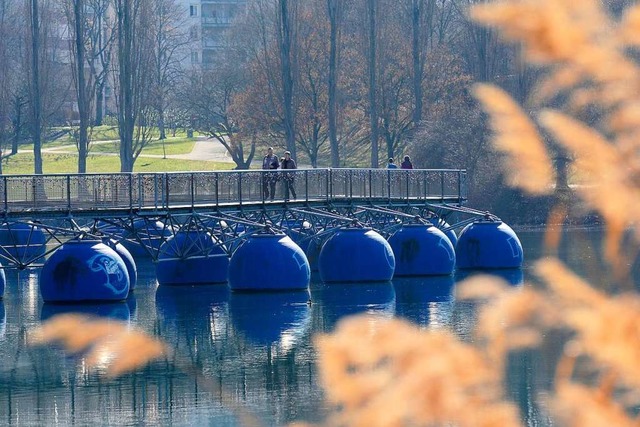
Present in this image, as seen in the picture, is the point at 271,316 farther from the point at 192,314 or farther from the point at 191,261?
the point at 191,261

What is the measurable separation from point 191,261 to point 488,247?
8.95 metres

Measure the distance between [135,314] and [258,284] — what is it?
14.3 feet

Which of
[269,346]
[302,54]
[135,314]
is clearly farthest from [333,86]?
[269,346]

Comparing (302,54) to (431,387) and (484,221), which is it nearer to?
(484,221)

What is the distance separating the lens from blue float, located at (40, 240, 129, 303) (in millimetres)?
27547

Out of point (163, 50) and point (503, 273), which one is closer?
point (503, 273)

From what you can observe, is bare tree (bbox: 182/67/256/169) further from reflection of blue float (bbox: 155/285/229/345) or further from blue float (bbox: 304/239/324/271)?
reflection of blue float (bbox: 155/285/229/345)

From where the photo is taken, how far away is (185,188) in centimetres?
3122

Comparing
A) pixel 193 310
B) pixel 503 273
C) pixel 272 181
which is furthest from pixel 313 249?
pixel 193 310

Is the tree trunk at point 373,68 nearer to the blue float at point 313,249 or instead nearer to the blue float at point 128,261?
the blue float at point 313,249

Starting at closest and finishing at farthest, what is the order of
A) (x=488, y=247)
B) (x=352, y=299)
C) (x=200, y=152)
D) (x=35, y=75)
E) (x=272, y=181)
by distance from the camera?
(x=352, y=299) < (x=272, y=181) < (x=488, y=247) < (x=35, y=75) < (x=200, y=152)

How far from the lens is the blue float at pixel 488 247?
36.1 metres

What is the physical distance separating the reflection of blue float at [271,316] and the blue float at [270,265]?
232 mm

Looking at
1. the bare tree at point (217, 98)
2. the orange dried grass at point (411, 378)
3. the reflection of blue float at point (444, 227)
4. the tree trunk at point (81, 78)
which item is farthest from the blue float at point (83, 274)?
the bare tree at point (217, 98)
